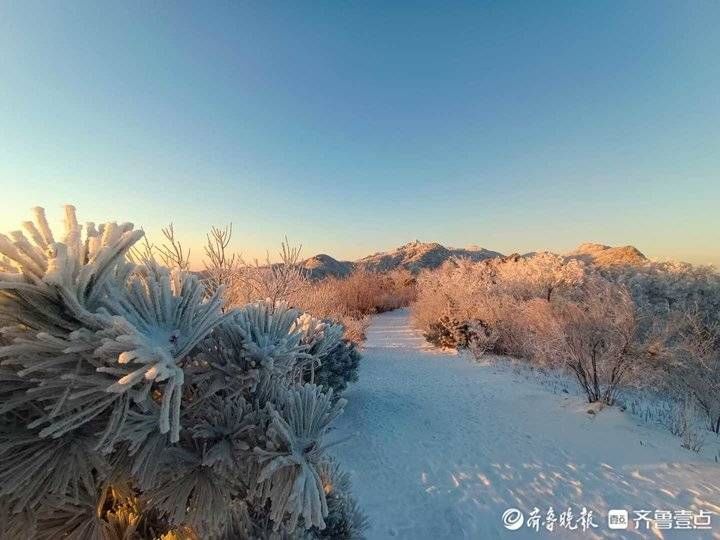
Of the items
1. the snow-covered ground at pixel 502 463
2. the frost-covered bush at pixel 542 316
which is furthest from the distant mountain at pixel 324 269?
the snow-covered ground at pixel 502 463

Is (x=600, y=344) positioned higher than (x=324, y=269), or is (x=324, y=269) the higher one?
(x=324, y=269)

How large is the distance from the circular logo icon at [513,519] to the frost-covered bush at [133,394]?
3783 millimetres

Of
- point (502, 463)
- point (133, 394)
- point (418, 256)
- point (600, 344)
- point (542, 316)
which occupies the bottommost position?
point (502, 463)

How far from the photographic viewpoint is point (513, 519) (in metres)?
3.75

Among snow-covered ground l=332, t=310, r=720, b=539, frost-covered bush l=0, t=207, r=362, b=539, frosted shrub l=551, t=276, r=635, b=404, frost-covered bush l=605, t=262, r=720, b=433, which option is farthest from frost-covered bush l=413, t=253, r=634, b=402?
frost-covered bush l=0, t=207, r=362, b=539

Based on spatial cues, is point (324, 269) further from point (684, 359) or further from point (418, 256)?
point (684, 359)

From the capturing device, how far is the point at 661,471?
14.8 feet

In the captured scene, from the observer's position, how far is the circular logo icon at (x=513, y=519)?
12.0ft

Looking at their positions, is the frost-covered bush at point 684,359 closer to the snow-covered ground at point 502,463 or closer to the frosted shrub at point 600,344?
the frosted shrub at point 600,344

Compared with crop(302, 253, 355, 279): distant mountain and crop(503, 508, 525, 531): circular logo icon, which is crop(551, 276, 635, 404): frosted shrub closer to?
A: crop(503, 508, 525, 531): circular logo icon

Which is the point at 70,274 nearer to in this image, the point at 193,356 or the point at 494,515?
the point at 193,356

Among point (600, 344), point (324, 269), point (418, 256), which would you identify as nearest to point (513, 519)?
point (600, 344)

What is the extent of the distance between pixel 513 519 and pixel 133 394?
4.36m

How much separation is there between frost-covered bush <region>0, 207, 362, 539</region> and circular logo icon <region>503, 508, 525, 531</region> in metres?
3.78
